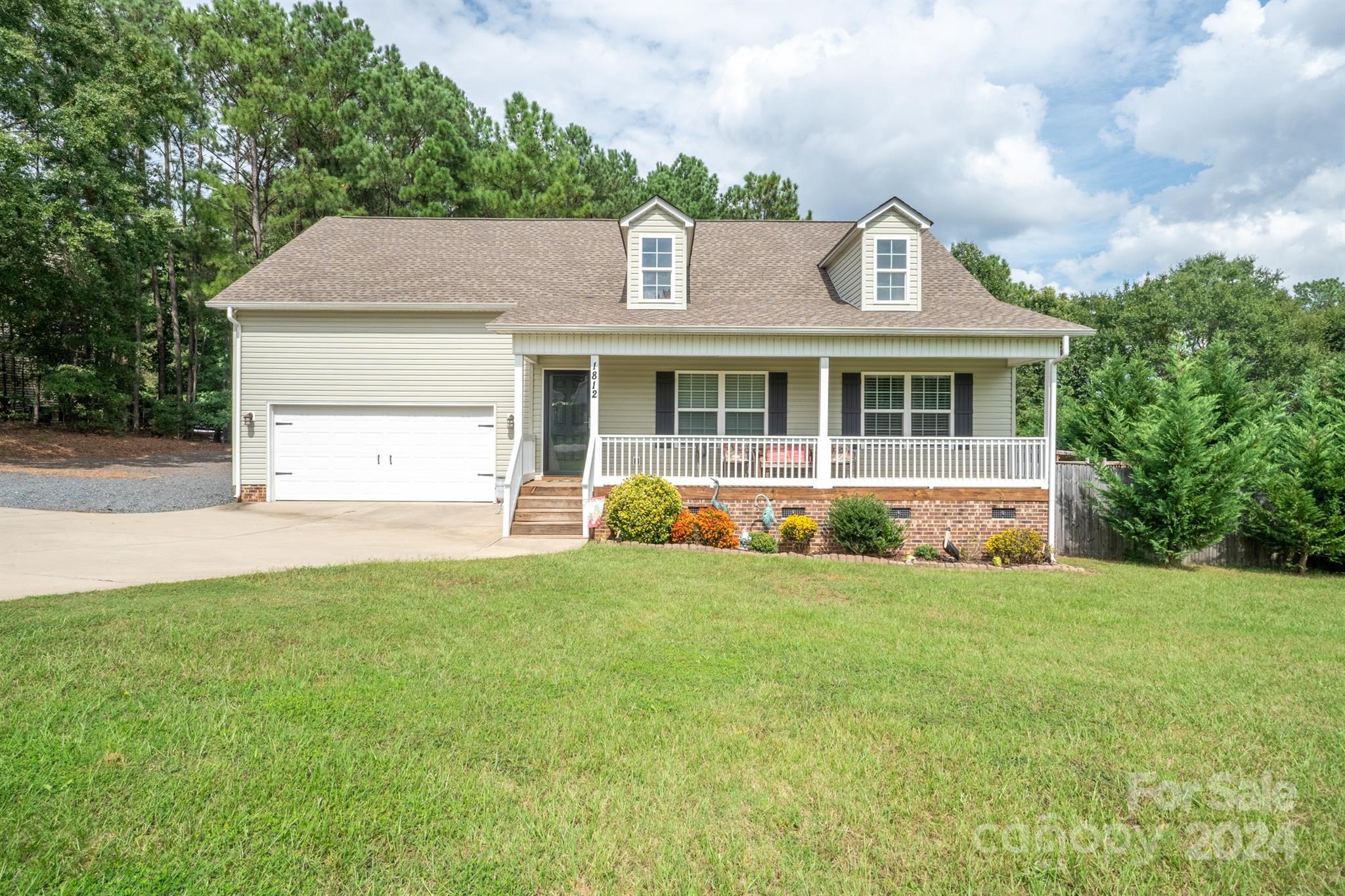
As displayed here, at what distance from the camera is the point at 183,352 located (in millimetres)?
30438

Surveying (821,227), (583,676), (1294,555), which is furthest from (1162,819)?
(821,227)

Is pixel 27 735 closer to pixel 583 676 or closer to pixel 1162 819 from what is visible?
pixel 583 676

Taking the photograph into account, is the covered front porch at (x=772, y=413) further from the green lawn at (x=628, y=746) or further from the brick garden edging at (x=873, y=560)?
the green lawn at (x=628, y=746)

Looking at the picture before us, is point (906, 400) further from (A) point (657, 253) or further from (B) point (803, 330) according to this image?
(A) point (657, 253)

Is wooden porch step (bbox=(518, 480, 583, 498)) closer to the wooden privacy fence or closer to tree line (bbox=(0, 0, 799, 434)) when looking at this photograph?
the wooden privacy fence

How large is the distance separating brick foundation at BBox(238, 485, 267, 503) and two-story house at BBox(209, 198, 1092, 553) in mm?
27

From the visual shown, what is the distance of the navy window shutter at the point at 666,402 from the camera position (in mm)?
13516

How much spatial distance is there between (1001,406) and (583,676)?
39.4 feet

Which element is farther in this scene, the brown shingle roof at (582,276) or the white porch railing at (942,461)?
the brown shingle roof at (582,276)

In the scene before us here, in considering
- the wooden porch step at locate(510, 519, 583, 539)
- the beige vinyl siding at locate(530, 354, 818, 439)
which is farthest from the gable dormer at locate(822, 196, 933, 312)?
the wooden porch step at locate(510, 519, 583, 539)

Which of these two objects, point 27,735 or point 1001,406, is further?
point 1001,406

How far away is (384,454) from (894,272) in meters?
10.8

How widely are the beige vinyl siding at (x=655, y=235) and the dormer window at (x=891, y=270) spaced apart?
12.0ft

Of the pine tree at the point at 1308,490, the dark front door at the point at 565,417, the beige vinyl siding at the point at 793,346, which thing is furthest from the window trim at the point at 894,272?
the pine tree at the point at 1308,490
